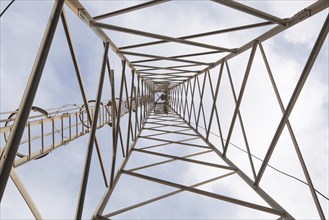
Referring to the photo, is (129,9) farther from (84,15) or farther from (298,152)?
(298,152)

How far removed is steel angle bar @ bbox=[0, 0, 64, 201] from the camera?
1932mm

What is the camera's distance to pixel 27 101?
214 centimetres

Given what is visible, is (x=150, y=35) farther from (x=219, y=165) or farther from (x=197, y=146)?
(x=197, y=146)

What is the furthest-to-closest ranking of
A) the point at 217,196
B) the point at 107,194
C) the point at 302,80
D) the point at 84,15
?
the point at 107,194 → the point at 217,196 → the point at 84,15 → the point at 302,80

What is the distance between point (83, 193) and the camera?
10.2 ft

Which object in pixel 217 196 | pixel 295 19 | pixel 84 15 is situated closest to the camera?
pixel 295 19

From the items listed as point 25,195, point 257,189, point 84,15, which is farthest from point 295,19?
point 25,195

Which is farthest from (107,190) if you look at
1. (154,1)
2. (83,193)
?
(154,1)

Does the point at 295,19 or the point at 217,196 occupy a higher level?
the point at 295,19

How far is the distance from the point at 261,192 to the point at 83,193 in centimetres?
342

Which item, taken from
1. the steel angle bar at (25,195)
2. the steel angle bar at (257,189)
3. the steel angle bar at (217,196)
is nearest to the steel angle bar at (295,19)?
the steel angle bar at (257,189)

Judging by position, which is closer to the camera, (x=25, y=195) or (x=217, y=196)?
(x=25, y=195)

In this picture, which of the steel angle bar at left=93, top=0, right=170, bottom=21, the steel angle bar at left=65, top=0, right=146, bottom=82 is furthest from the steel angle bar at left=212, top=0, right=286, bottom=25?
the steel angle bar at left=65, top=0, right=146, bottom=82

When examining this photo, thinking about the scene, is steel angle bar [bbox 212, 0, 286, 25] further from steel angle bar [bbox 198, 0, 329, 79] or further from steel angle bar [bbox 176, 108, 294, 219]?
steel angle bar [bbox 176, 108, 294, 219]
